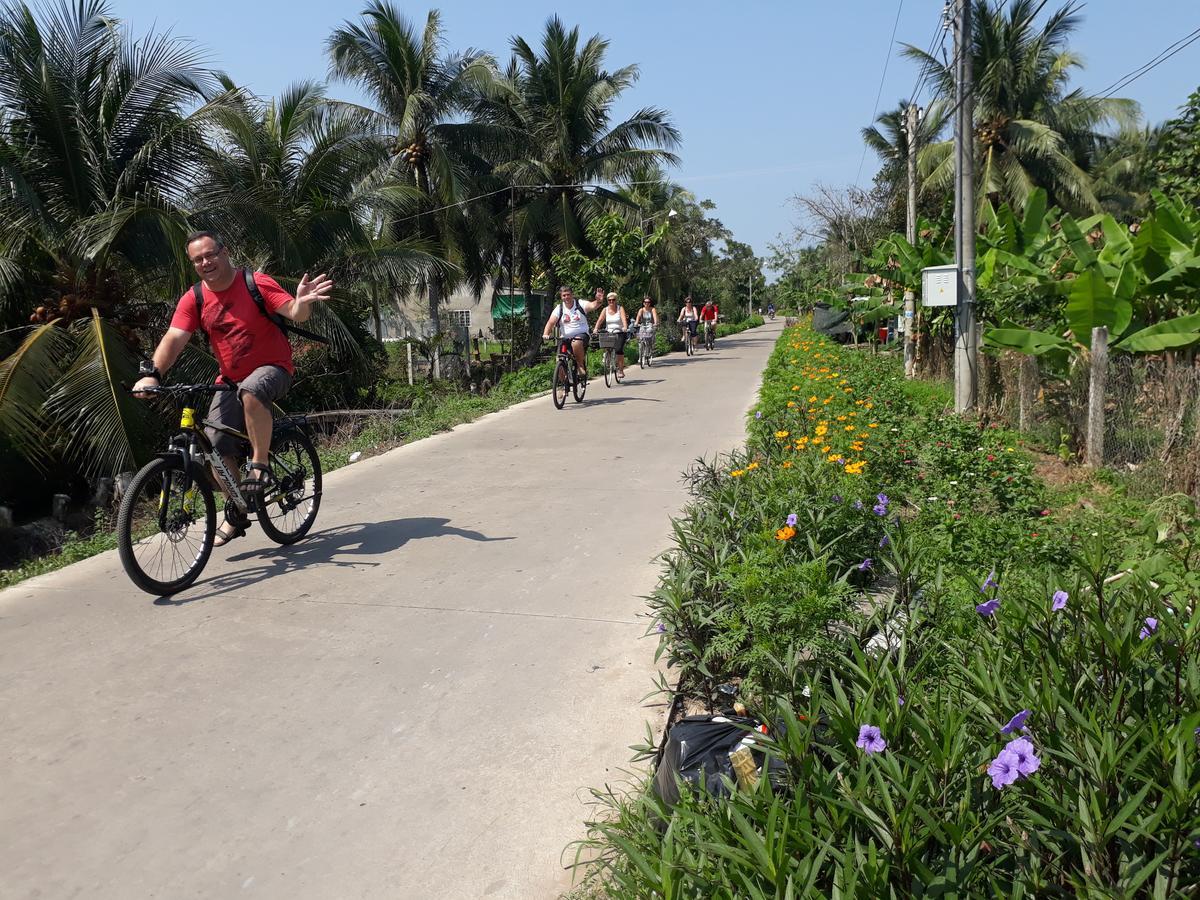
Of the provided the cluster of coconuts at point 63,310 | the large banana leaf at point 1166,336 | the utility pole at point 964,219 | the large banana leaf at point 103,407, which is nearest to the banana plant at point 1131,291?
the large banana leaf at point 1166,336

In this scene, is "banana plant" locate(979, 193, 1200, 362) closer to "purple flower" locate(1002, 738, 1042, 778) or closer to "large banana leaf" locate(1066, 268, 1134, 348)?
"large banana leaf" locate(1066, 268, 1134, 348)

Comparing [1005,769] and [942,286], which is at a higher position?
→ [942,286]

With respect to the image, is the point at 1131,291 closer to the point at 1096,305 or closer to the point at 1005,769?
the point at 1096,305

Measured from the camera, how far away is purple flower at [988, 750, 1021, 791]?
2.04 meters

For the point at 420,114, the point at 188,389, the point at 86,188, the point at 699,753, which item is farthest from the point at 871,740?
the point at 420,114

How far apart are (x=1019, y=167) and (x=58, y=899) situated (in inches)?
1502

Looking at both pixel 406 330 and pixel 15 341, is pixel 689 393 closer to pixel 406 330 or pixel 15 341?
pixel 15 341

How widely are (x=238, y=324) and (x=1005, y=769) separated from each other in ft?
15.8

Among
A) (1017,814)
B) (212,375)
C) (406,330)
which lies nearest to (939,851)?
(1017,814)

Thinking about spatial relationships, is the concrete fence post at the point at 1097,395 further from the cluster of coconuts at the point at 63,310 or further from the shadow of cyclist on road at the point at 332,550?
the cluster of coconuts at the point at 63,310

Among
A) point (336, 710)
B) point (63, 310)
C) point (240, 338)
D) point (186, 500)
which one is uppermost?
point (63, 310)

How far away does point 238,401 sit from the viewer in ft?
18.6

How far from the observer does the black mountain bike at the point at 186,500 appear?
195 inches

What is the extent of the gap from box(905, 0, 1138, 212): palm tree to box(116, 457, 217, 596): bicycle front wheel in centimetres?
3077
